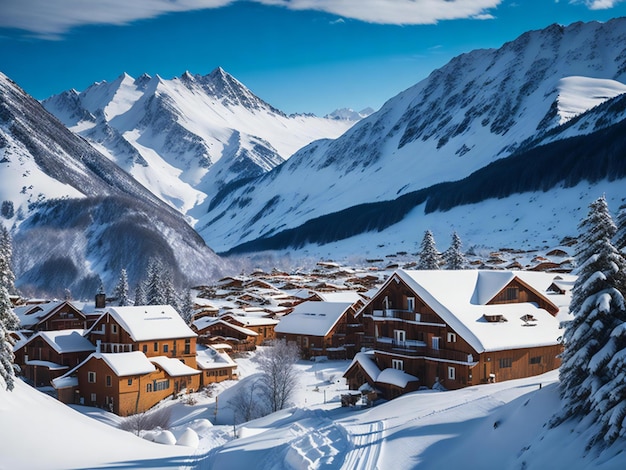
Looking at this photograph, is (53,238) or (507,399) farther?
(53,238)

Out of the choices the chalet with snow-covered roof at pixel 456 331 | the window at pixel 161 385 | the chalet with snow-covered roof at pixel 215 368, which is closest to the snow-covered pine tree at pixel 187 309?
the chalet with snow-covered roof at pixel 215 368

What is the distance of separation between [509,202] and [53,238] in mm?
124547

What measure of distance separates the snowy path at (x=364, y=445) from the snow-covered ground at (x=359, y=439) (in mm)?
49

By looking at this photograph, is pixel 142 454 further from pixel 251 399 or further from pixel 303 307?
pixel 303 307

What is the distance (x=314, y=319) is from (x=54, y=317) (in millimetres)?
31443

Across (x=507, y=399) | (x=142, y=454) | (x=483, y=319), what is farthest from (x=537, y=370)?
(x=142, y=454)

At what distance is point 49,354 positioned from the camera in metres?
62.5

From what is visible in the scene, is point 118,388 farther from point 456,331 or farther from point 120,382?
point 456,331

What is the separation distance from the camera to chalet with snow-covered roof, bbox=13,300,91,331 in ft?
255

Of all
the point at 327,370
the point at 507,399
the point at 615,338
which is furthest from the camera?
the point at 327,370

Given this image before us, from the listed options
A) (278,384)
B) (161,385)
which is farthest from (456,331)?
(161,385)

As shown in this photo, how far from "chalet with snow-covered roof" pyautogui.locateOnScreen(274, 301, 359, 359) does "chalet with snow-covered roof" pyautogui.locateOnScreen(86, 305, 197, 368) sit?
14.0m

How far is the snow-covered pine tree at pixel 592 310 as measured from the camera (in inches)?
848

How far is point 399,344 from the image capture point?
45.3m
